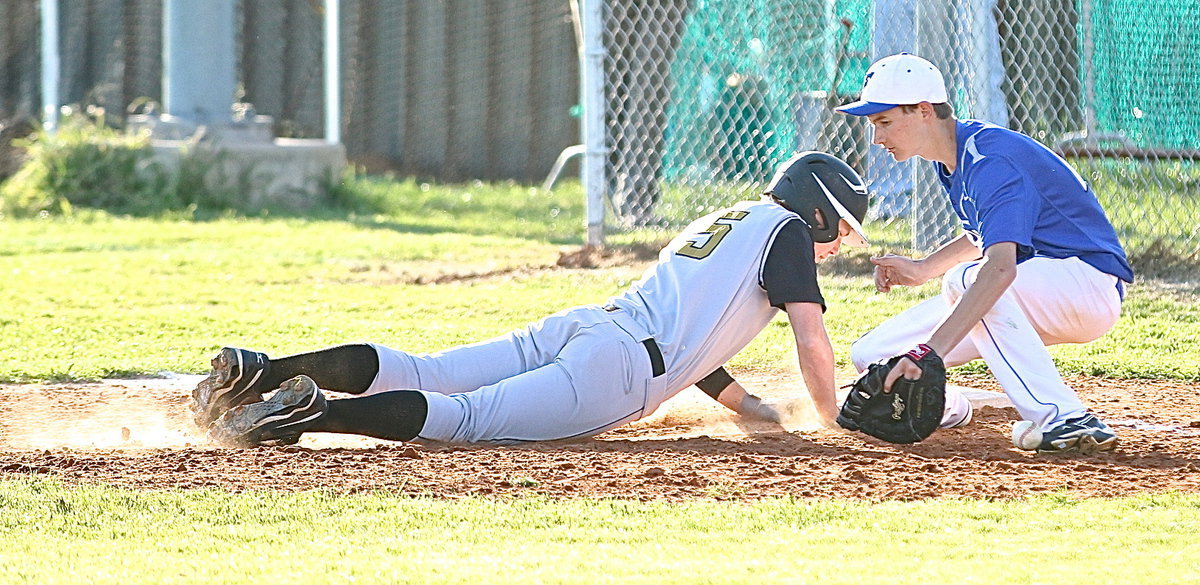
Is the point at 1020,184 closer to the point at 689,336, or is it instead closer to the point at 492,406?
the point at 689,336

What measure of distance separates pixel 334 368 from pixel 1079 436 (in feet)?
6.73

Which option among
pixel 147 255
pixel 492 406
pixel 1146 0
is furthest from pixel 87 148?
pixel 492 406

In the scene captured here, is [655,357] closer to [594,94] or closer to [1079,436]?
[1079,436]

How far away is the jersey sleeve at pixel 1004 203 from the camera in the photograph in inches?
152

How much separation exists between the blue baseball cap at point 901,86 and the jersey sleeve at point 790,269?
0.38 metres

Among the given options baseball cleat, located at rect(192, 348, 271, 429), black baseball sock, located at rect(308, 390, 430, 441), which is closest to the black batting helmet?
black baseball sock, located at rect(308, 390, 430, 441)

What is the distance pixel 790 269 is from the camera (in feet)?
13.5

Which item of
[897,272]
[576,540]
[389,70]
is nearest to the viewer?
[576,540]

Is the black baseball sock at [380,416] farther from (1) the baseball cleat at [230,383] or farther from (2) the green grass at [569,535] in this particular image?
(2) the green grass at [569,535]

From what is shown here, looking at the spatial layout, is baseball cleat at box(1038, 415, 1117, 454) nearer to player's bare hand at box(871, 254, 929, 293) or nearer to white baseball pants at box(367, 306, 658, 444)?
player's bare hand at box(871, 254, 929, 293)

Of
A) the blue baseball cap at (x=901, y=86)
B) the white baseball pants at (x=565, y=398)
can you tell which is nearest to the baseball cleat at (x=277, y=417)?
the white baseball pants at (x=565, y=398)

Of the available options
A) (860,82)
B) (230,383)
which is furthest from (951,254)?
(860,82)

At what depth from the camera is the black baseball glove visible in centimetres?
389

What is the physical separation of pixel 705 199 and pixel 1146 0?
117 inches
